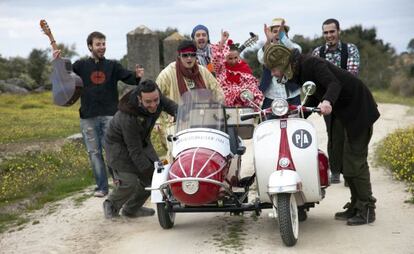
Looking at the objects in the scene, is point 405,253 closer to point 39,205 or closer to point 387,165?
point 387,165

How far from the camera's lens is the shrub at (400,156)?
8.81 meters

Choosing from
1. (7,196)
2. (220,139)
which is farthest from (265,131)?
(7,196)

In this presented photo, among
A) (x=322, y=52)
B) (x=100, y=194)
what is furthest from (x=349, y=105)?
(x=100, y=194)

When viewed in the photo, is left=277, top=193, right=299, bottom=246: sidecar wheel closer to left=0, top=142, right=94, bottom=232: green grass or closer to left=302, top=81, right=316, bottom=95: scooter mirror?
left=302, top=81, right=316, bottom=95: scooter mirror

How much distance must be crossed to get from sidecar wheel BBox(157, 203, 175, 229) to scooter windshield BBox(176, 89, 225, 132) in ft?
2.64

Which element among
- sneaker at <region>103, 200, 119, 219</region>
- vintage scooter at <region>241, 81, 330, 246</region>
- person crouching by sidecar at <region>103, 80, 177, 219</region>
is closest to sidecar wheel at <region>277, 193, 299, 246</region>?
vintage scooter at <region>241, 81, 330, 246</region>

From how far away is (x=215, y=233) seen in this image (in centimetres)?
659

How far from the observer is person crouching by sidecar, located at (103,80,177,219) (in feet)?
23.1

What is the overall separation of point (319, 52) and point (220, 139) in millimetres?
2823

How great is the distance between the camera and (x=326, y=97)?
20.3 feet

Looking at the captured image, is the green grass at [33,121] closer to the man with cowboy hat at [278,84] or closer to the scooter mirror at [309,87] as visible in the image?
the man with cowboy hat at [278,84]

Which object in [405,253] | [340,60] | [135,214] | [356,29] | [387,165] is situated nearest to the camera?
→ [405,253]

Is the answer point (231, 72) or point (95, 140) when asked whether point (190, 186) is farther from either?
point (231, 72)

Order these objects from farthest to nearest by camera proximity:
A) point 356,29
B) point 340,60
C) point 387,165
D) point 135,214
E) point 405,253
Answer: point 356,29, point 387,165, point 340,60, point 135,214, point 405,253
